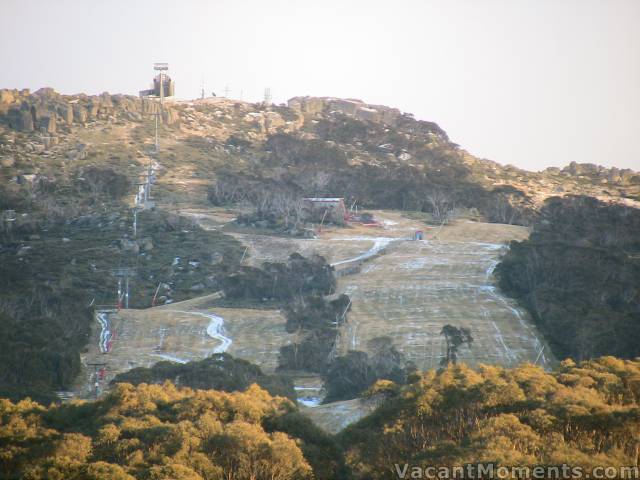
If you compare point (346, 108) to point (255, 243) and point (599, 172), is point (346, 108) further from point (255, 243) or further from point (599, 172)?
point (255, 243)

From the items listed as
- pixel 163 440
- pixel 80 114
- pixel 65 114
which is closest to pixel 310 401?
pixel 163 440

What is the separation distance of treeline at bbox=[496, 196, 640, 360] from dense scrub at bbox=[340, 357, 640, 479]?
12650mm

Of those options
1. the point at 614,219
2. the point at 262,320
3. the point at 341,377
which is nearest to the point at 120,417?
the point at 341,377

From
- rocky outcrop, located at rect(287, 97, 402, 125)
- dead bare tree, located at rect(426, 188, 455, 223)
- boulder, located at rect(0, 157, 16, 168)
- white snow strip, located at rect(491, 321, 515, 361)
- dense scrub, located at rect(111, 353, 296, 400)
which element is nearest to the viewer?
dense scrub, located at rect(111, 353, 296, 400)

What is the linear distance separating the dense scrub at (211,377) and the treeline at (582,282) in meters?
10.8

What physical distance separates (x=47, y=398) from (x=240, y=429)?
11.2 metres

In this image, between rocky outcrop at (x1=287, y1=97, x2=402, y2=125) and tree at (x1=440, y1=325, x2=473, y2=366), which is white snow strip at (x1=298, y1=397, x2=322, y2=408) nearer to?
tree at (x1=440, y1=325, x2=473, y2=366)

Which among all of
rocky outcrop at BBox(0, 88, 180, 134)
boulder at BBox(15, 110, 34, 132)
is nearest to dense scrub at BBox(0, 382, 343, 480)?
rocky outcrop at BBox(0, 88, 180, 134)

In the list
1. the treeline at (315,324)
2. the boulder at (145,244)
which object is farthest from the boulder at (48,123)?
the treeline at (315,324)

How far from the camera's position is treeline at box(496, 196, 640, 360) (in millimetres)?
32659

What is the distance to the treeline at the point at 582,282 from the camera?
32.7 m

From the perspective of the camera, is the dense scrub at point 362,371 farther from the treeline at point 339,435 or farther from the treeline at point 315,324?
the treeline at point 339,435

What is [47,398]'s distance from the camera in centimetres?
2509

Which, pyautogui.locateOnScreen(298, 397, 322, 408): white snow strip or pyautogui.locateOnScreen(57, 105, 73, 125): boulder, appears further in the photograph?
pyautogui.locateOnScreen(57, 105, 73, 125): boulder
